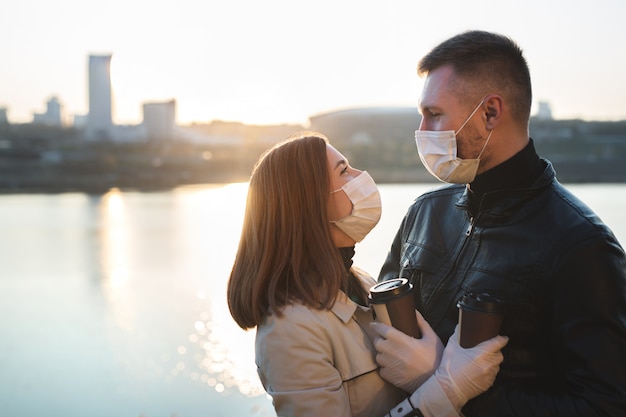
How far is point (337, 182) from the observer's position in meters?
1.82

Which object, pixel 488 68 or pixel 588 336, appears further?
pixel 488 68

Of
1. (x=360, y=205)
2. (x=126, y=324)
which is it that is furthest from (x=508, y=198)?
(x=126, y=324)

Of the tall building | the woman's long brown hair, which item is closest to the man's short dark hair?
the woman's long brown hair

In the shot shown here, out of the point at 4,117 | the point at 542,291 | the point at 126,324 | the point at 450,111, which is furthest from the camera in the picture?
the point at 4,117

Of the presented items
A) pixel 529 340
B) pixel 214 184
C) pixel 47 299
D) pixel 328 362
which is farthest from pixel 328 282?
pixel 214 184

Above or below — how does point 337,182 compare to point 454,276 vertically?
above

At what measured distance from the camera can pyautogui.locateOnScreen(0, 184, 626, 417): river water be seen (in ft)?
25.8

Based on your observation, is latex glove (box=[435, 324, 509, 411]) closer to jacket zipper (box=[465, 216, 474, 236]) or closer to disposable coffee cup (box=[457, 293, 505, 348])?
disposable coffee cup (box=[457, 293, 505, 348])

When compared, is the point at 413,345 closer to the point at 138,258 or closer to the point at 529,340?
the point at 529,340

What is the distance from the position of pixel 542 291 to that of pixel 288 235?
646mm

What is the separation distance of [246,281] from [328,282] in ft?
0.71

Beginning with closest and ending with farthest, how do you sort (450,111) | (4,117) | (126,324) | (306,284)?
(306,284)
(450,111)
(126,324)
(4,117)

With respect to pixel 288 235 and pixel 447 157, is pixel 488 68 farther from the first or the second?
pixel 288 235

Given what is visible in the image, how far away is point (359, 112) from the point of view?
3435 inches
